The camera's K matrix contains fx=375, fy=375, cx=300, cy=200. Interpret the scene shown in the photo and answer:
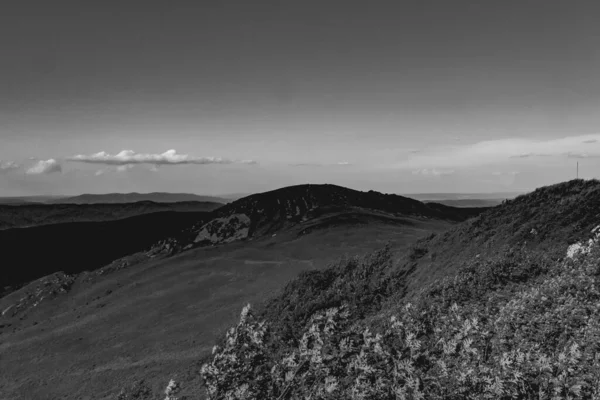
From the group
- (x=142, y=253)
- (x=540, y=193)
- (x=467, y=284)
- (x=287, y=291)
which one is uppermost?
(x=540, y=193)

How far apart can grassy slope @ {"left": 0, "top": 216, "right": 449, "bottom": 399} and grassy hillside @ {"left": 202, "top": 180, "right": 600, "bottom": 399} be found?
13018 millimetres

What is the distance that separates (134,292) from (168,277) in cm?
613

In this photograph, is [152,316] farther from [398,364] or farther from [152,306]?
[398,364]

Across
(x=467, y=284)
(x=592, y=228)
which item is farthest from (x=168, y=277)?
(x=592, y=228)

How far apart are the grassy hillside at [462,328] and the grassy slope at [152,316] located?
13.0 meters

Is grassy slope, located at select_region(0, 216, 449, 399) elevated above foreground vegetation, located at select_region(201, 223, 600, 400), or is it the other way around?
foreground vegetation, located at select_region(201, 223, 600, 400)

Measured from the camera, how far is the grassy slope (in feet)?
113

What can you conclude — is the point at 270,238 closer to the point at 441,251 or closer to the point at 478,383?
the point at 441,251

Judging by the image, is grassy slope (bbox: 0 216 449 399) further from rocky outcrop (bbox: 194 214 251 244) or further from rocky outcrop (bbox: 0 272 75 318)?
rocky outcrop (bbox: 194 214 251 244)

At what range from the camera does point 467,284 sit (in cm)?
2006

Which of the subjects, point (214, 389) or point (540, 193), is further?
point (540, 193)

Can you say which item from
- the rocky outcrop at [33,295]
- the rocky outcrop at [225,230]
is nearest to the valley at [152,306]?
the rocky outcrop at [33,295]

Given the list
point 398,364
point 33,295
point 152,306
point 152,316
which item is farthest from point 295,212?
point 398,364

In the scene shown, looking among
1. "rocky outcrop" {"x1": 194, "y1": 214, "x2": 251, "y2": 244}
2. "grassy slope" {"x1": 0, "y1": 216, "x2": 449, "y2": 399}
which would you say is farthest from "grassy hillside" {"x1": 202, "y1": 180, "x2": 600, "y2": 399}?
"rocky outcrop" {"x1": 194, "y1": 214, "x2": 251, "y2": 244}
